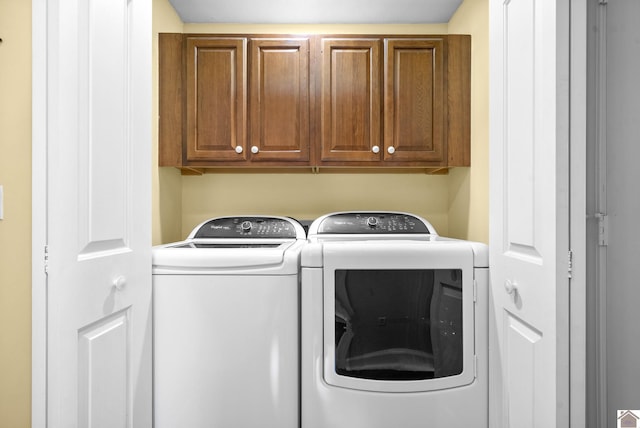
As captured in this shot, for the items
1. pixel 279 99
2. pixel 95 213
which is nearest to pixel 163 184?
pixel 279 99

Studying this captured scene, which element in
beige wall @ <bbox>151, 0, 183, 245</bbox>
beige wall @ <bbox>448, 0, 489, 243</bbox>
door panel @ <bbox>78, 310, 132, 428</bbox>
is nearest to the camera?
door panel @ <bbox>78, 310, 132, 428</bbox>

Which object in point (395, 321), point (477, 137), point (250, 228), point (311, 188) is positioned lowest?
point (395, 321)

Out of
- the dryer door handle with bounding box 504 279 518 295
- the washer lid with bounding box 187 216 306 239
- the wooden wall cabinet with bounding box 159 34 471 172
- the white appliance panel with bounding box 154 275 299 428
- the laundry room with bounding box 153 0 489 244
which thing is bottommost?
the white appliance panel with bounding box 154 275 299 428

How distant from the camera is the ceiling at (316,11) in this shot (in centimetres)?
223

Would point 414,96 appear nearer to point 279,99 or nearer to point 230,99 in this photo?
point 279,99

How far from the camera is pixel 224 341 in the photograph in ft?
5.07

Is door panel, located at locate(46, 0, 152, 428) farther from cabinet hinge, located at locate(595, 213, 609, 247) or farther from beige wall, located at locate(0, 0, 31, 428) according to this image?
cabinet hinge, located at locate(595, 213, 609, 247)

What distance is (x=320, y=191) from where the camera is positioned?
251 centimetres

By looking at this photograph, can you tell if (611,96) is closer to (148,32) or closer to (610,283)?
(610,283)

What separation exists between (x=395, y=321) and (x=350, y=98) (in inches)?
48.3

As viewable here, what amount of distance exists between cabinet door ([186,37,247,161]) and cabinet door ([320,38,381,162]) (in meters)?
0.46

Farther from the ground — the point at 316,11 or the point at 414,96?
the point at 316,11

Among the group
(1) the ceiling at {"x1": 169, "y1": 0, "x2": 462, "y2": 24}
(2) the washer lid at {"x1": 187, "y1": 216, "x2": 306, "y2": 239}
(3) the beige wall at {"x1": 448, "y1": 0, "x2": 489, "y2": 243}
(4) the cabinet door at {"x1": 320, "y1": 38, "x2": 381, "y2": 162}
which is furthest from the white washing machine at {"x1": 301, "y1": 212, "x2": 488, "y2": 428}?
(1) the ceiling at {"x1": 169, "y1": 0, "x2": 462, "y2": 24}

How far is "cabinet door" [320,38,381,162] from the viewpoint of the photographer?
2.12 metres
